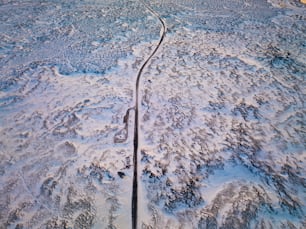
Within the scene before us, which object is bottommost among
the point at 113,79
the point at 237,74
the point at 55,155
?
the point at 55,155

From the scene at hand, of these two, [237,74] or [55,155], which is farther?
[237,74]

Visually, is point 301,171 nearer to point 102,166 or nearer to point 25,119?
point 102,166

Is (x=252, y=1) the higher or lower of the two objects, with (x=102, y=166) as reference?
higher

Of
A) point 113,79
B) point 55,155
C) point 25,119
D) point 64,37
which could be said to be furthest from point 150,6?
point 55,155

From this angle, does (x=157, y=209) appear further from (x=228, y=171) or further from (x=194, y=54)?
(x=194, y=54)

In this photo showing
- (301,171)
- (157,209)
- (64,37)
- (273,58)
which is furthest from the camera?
(64,37)

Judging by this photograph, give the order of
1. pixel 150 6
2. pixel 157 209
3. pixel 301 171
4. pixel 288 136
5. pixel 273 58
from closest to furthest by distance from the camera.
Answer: pixel 157 209, pixel 301 171, pixel 288 136, pixel 273 58, pixel 150 6

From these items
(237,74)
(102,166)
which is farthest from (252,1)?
(102,166)
